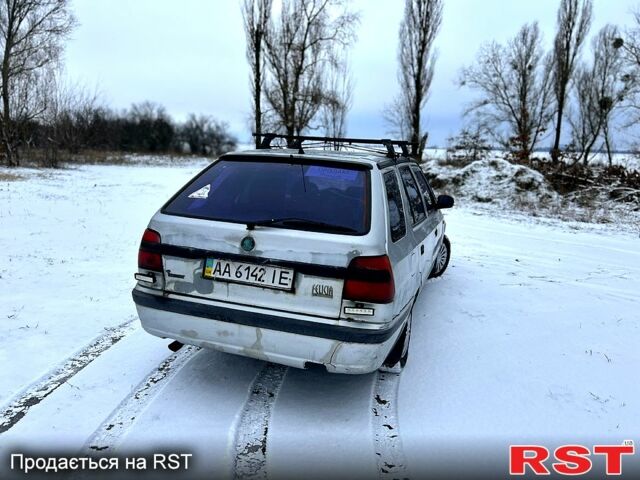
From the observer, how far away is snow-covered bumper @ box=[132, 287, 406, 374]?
2.38 m

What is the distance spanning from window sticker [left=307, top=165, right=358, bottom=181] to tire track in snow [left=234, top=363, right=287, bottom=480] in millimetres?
1445

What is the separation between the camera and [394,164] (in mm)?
3414

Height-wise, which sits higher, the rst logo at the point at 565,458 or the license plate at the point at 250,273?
the license plate at the point at 250,273

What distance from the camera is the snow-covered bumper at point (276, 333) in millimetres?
2377

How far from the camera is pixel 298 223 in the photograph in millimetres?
2543

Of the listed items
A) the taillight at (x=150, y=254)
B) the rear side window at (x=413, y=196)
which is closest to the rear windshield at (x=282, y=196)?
the taillight at (x=150, y=254)

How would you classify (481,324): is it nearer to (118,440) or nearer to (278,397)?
(278,397)

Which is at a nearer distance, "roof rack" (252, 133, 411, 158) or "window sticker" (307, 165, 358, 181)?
"window sticker" (307, 165, 358, 181)

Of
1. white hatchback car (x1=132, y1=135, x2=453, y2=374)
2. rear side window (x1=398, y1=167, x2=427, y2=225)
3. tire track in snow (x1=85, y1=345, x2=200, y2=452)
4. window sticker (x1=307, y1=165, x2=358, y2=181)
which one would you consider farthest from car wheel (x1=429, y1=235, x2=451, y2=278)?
tire track in snow (x1=85, y1=345, x2=200, y2=452)

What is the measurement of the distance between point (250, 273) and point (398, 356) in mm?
1268

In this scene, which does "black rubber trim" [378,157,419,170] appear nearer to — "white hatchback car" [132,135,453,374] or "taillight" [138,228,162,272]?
"white hatchback car" [132,135,453,374]

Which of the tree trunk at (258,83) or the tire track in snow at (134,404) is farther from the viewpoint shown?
the tree trunk at (258,83)

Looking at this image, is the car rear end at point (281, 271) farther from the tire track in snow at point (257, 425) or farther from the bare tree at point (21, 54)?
the bare tree at point (21, 54)

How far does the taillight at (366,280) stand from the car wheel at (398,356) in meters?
0.68
